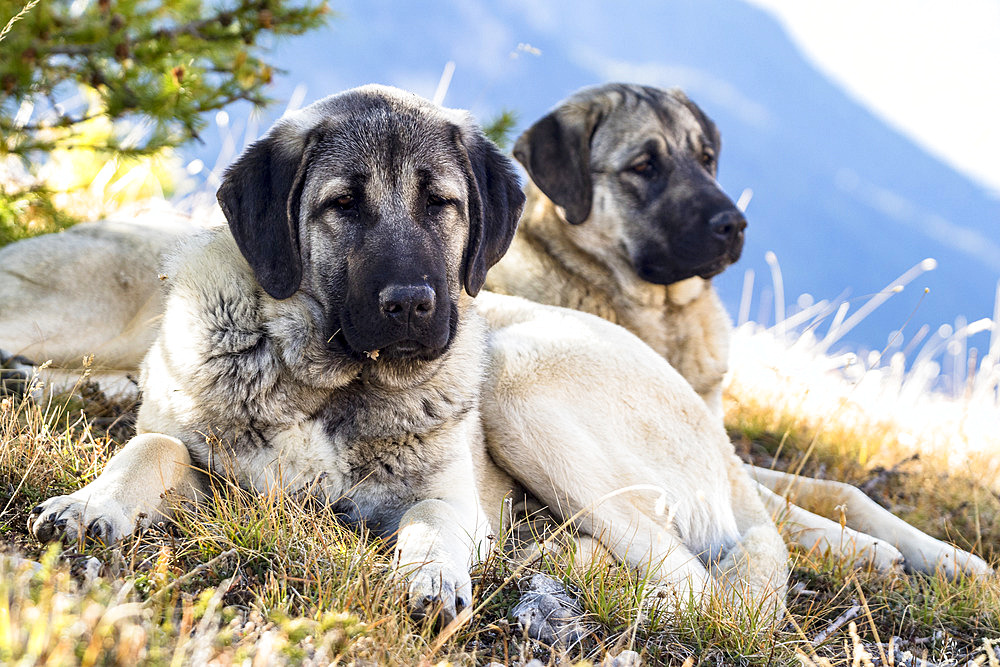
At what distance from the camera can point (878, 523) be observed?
4.11 meters

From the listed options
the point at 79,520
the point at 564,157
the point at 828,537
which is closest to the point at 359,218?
the point at 79,520

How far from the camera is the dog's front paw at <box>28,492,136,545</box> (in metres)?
2.34

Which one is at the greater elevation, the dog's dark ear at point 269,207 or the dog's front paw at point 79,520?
the dog's dark ear at point 269,207

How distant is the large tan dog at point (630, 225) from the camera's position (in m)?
4.62

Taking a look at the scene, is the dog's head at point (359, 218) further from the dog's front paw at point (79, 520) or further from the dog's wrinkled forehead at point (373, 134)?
the dog's front paw at point (79, 520)

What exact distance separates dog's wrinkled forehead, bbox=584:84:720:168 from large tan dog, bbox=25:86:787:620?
1.62 meters

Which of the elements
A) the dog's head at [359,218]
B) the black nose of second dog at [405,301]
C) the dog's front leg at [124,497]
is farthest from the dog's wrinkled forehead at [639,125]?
the dog's front leg at [124,497]

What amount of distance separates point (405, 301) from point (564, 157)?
2385 mm

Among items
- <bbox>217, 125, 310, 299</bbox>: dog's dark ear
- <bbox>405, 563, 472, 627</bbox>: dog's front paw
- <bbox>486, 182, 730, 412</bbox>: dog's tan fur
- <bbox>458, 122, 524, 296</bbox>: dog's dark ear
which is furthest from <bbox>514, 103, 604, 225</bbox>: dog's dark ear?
<bbox>405, 563, 472, 627</bbox>: dog's front paw

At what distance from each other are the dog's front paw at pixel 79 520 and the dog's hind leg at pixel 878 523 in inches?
102

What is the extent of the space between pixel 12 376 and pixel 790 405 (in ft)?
15.1

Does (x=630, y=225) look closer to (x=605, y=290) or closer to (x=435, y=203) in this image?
(x=605, y=290)

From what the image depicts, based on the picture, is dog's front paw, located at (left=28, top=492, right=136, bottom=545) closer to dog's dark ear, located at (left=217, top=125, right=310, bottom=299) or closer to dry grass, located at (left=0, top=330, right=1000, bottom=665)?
dry grass, located at (left=0, top=330, right=1000, bottom=665)

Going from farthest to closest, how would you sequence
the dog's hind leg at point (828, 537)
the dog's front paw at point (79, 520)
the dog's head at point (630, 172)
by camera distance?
the dog's head at point (630, 172) < the dog's hind leg at point (828, 537) < the dog's front paw at point (79, 520)
